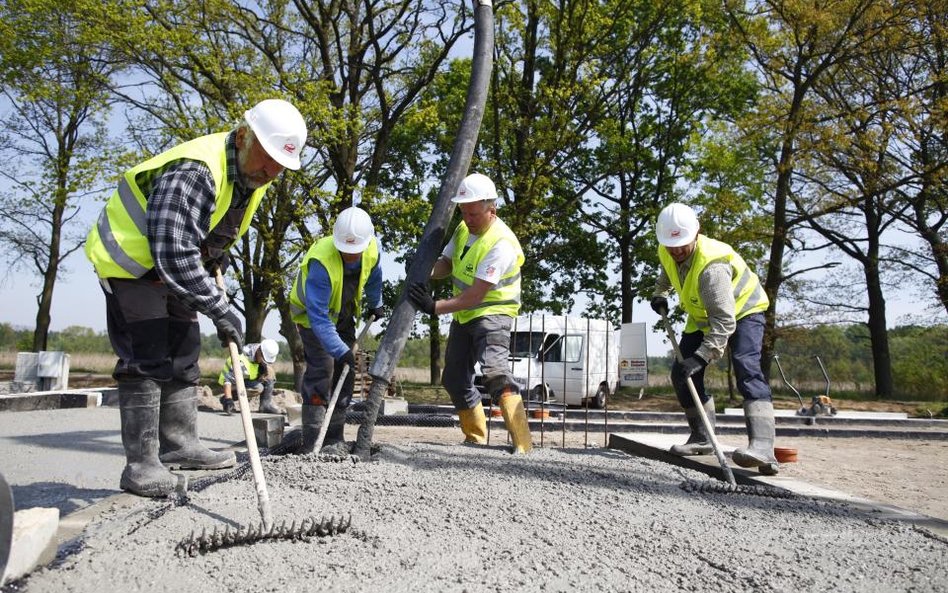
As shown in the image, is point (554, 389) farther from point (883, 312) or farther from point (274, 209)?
point (883, 312)

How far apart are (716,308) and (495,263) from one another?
1.37 meters

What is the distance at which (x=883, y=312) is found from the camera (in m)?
20.8

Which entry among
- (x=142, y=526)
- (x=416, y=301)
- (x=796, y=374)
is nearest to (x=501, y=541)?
(x=142, y=526)

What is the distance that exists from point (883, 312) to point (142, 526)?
885 inches

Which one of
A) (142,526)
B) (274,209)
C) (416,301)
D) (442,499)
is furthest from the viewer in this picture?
(274,209)

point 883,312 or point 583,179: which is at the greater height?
point 583,179

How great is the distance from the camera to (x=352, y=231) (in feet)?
13.7

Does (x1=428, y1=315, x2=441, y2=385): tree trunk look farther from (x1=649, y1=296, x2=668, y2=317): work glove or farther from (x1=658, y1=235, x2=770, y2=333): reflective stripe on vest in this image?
(x1=658, y1=235, x2=770, y2=333): reflective stripe on vest

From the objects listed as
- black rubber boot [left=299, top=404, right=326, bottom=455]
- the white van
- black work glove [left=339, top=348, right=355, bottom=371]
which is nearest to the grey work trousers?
black work glove [left=339, top=348, right=355, bottom=371]

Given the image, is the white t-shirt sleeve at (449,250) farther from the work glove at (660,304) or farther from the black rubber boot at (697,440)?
the black rubber boot at (697,440)

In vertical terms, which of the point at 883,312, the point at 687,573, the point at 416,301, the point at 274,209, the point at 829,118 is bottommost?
the point at 687,573

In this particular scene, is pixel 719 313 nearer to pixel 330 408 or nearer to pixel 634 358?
pixel 330 408

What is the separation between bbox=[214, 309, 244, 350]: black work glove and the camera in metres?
3.10

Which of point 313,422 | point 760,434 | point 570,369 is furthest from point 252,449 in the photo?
point 570,369
